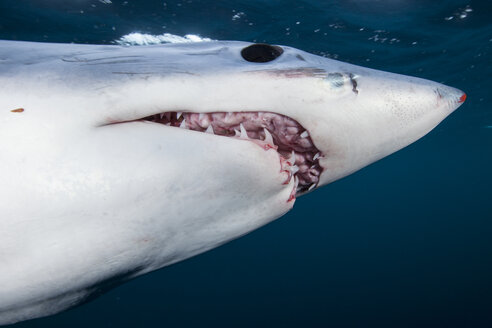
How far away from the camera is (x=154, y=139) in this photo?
42.9 inches

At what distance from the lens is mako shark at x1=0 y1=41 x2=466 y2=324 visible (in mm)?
989

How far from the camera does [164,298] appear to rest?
23734 mm

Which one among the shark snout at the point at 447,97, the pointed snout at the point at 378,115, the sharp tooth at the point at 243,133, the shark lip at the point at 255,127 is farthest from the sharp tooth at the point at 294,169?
the shark snout at the point at 447,97

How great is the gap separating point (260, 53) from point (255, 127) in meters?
0.31

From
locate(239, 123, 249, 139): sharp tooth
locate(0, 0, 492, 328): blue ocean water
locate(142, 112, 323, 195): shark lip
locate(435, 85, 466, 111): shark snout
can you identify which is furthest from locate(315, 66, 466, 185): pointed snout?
locate(0, 0, 492, 328): blue ocean water

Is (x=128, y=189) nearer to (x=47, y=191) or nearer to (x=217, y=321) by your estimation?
(x=47, y=191)

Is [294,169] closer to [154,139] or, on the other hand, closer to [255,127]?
[255,127]

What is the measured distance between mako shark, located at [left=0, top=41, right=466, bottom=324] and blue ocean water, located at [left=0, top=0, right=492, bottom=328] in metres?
8.30

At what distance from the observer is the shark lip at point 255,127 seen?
A: 3.95ft

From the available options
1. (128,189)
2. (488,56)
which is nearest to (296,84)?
(128,189)

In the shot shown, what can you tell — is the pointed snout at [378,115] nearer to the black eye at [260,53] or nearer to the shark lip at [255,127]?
the shark lip at [255,127]

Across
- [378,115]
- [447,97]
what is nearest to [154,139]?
[378,115]

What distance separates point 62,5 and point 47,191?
961 centimetres

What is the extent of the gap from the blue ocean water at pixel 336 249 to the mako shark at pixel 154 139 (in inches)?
327
